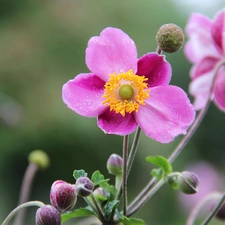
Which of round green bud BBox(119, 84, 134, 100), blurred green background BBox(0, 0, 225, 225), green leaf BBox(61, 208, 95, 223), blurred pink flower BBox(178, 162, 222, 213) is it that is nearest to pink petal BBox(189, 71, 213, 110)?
round green bud BBox(119, 84, 134, 100)

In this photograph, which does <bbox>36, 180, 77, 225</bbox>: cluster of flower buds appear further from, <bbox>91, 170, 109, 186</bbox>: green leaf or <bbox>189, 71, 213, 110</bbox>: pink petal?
<bbox>189, 71, 213, 110</bbox>: pink petal

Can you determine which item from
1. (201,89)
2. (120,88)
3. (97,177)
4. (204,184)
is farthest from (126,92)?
(204,184)

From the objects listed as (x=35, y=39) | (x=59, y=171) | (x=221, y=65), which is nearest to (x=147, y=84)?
(x=221, y=65)

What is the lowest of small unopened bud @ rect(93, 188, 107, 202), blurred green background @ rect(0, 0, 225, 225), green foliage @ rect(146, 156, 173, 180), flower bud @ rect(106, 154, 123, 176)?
blurred green background @ rect(0, 0, 225, 225)

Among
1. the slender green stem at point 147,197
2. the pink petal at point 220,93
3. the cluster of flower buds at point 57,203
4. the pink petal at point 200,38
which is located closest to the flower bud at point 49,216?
the cluster of flower buds at point 57,203

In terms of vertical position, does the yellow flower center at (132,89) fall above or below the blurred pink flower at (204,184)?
above

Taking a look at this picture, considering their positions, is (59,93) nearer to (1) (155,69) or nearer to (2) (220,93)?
(2) (220,93)

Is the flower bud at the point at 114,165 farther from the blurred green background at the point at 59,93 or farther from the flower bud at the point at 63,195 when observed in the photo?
the blurred green background at the point at 59,93
